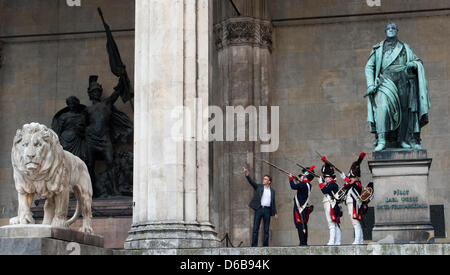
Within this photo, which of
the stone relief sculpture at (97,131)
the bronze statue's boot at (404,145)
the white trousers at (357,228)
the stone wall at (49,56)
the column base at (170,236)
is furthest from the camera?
the stone wall at (49,56)

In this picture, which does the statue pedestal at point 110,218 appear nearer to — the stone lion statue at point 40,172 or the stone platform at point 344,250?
the stone platform at point 344,250

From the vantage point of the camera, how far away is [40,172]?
1509 cm

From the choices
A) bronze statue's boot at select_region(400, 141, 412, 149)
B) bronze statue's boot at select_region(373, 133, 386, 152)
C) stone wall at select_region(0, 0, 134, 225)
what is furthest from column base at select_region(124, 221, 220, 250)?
stone wall at select_region(0, 0, 134, 225)

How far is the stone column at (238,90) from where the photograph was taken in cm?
2508

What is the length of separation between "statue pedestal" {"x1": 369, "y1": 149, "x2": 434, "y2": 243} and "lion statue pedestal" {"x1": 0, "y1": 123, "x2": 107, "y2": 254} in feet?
20.3

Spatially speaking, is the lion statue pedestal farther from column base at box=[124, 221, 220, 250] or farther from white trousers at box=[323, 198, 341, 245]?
white trousers at box=[323, 198, 341, 245]

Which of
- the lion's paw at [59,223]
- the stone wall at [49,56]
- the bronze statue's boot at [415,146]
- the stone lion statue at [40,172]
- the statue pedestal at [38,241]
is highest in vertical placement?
the stone wall at [49,56]

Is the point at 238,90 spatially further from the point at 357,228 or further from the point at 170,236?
the point at 170,236

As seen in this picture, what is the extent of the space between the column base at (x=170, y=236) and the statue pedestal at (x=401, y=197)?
11.8ft

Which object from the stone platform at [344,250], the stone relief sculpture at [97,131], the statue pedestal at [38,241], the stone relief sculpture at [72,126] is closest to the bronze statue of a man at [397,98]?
the stone platform at [344,250]

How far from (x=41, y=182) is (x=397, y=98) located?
26.6ft

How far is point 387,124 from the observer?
717 inches

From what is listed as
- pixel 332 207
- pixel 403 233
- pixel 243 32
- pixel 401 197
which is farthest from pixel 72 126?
pixel 403 233

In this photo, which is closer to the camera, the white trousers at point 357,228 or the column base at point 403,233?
the column base at point 403,233
